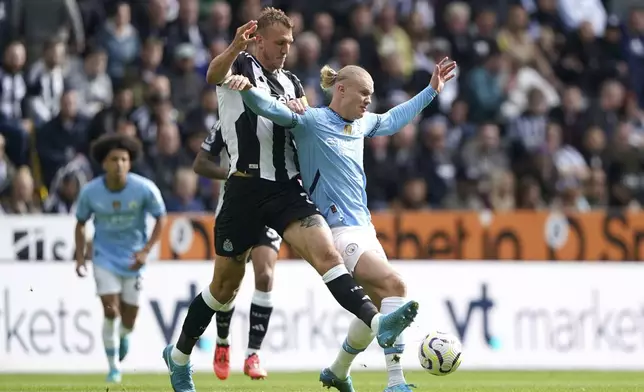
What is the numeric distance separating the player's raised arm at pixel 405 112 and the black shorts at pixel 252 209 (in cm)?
77

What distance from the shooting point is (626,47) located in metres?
22.5

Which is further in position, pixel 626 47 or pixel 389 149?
pixel 626 47

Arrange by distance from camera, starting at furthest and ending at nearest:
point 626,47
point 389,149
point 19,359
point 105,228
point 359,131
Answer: point 626,47 < point 389,149 < point 19,359 < point 105,228 < point 359,131

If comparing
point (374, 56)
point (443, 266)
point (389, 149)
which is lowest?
point (443, 266)

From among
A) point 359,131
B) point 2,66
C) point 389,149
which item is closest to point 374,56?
point 389,149

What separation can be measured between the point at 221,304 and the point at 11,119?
28.8 feet

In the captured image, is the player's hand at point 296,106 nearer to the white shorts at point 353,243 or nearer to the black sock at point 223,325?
the white shorts at point 353,243

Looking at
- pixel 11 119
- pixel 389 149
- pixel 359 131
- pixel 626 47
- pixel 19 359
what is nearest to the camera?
pixel 359 131

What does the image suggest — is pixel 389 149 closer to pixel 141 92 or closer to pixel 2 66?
pixel 141 92

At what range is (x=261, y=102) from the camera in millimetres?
8984

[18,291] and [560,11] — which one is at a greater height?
[560,11]

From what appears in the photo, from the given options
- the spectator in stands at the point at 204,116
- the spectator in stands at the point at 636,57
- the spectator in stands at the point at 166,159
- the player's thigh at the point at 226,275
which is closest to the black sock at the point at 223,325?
the player's thigh at the point at 226,275

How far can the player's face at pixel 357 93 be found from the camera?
9406mm

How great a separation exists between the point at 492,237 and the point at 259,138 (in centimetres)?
888
